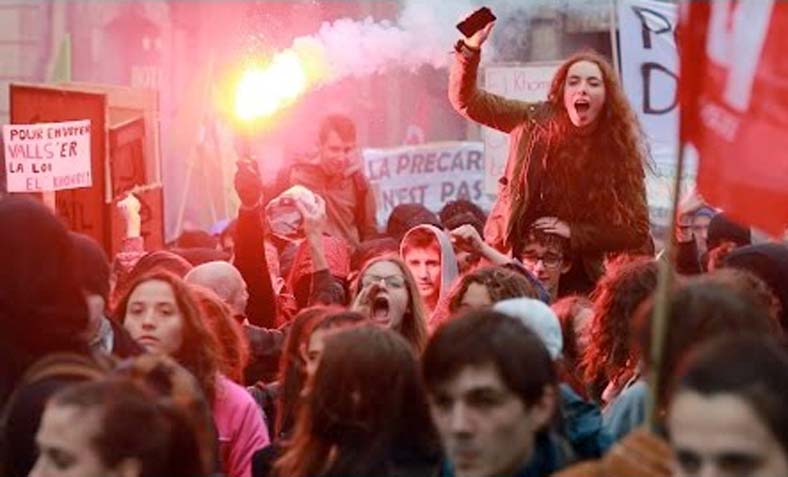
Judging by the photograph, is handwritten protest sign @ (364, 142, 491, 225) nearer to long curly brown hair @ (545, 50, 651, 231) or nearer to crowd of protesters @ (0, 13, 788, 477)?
crowd of protesters @ (0, 13, 788, 477)

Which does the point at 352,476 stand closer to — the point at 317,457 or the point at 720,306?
the point at 317,457

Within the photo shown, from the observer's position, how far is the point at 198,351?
7.61 metres

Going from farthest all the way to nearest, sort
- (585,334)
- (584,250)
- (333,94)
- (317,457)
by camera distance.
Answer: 1. (333,94)
2. (584,250)
3. (585,334)
4. (317,457)

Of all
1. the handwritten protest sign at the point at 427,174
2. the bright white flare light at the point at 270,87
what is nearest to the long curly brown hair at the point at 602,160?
the bright white flare light at the point at 270,87

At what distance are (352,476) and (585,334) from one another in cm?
232

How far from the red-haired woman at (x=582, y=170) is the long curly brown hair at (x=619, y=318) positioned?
1.67 m

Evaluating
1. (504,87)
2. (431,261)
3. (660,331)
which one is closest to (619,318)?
(660,331)

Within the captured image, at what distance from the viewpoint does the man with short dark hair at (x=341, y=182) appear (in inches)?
497

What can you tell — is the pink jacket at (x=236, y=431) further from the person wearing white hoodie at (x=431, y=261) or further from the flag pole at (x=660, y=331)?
the flag pole at (x=660, y=331)

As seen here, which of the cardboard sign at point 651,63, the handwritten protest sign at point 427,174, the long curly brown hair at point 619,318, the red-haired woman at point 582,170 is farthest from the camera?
the handwritten protest sign at point 427,174

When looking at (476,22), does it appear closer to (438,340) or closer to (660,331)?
(438,340)

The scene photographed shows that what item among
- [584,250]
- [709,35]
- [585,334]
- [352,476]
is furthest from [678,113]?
[584,250]

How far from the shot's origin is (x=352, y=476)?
610 centimetres

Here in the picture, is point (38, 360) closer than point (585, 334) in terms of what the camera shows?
Yes
